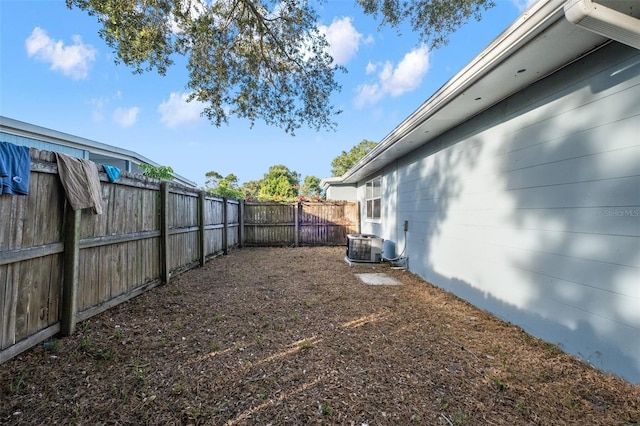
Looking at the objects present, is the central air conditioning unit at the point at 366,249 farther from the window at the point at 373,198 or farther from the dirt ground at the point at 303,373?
the dirt ground at the point at 303,373

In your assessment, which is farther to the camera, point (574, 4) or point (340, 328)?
point (340, 328)

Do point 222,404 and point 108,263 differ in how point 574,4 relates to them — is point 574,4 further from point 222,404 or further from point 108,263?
point 108,263

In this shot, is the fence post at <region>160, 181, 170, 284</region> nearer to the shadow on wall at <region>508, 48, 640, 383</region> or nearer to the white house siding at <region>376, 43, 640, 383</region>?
the white house siding at <region>376, 43, 640, 383</region>

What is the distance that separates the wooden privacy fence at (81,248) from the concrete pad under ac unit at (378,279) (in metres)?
3.55

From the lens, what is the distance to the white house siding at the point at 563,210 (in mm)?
2150

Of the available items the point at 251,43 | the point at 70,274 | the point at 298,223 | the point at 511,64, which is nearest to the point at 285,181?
the point at 298,223

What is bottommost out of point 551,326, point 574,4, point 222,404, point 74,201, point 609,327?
point 222,404

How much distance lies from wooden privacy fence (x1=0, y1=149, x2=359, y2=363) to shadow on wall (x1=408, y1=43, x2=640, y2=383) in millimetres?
4652

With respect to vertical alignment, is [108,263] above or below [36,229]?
below

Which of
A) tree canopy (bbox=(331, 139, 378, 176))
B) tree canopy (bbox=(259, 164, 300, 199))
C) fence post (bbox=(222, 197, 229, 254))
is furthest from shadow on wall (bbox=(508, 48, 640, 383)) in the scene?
tree canopy (bbox=(331, 139, 378, 176))

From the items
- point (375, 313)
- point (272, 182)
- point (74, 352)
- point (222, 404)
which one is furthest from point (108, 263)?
point (272, 182)

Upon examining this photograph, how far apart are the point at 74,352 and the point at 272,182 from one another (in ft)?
80.1

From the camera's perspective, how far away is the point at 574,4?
71.0 inches

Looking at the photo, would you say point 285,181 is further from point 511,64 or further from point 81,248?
point 511,64
